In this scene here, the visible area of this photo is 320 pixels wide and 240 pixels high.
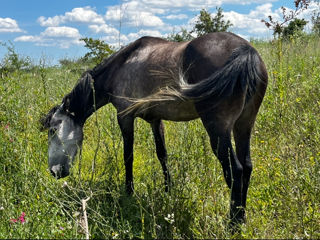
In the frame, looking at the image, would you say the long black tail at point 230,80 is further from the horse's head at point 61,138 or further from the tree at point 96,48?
the tree at point 96,48

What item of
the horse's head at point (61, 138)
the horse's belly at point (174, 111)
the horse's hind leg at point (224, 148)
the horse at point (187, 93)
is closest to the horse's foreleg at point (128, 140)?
the horse at point (187, 93)

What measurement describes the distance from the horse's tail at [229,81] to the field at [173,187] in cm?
45

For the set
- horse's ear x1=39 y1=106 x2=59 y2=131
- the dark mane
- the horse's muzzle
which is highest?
the dark mane

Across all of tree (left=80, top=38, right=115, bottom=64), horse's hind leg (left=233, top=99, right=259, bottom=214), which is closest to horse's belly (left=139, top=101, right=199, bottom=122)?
horse's hind leg (left=233, top=99, right=259, bottom=214)

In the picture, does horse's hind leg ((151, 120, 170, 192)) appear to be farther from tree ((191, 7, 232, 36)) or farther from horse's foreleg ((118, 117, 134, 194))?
tree ((191, 7, 232, 36))

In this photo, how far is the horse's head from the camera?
3748 mm

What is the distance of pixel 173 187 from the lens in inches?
107

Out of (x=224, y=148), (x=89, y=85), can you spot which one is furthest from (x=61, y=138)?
(x=224, y=148)

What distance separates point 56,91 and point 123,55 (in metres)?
3.65

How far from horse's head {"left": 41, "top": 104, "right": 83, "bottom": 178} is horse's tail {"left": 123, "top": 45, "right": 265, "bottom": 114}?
1.59 meters

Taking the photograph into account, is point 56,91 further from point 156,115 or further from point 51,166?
point 156,115

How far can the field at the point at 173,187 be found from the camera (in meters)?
2.47

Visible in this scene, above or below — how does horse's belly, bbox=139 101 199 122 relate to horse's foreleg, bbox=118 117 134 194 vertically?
above

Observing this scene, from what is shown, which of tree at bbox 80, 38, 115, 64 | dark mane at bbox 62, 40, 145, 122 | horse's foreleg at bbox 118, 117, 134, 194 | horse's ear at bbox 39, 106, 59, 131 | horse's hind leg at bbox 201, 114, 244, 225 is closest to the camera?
horse's hind leg at bbox 201, 114, 244, 225
